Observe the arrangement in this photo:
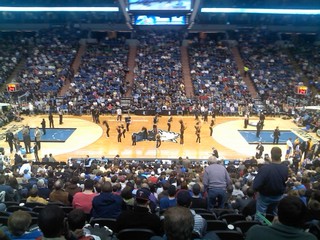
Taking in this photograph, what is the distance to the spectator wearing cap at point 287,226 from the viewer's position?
363 centimetres

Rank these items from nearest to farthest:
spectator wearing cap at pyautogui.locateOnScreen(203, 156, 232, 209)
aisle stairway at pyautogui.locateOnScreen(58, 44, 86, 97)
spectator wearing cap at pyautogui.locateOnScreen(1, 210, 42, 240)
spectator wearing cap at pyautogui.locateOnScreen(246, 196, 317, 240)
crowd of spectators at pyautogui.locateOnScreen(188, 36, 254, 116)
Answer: spectator wearing cap at pyautogui.locateOnScreen(246, 196, 317, 240), spectator wearing cap at pyautogui.locateOnScreen(1, 210, 42, 240), spectator wearing cap at pyautogui.locateOnScreen(203, 156, 232, 209), crowd of spectators at pyautogui.locateOnScreen(188, 36, 254, 116), aisle stairway at pyautogui.locateOnScreen(58, 44, 86, 97)

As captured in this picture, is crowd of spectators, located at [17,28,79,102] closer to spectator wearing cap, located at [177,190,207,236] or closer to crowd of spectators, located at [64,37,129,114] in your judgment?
crowd of spectators, located at [64,37,129,114]

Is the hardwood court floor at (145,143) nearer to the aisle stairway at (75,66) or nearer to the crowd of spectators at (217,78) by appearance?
the crowd of spectators at (217,78)

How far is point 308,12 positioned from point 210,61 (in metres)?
12.2

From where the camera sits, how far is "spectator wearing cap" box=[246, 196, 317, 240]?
11.9ft

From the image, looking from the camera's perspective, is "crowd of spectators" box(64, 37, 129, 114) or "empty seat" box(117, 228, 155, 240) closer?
"empty seat" box(117, 228, 155, 240)

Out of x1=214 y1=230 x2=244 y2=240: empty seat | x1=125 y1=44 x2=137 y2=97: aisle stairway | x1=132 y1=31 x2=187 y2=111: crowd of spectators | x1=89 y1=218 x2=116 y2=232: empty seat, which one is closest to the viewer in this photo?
x1=214 y1=230 x2=244 y2=240: empty seat

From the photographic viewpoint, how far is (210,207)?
357 inches

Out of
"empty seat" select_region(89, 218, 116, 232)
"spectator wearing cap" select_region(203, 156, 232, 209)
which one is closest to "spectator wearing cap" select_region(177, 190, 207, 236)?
"empty seat" select_region(89, 218, 116, 232)

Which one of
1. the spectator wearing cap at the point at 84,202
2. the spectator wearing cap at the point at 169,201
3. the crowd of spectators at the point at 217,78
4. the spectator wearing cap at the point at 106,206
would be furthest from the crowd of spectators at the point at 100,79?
the spectator wearing cap at the point at 106,206

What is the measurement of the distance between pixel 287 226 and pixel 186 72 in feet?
121

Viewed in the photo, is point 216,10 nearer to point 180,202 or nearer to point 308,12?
point 308,12

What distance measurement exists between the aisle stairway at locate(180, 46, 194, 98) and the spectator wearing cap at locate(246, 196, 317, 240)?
31636 mm

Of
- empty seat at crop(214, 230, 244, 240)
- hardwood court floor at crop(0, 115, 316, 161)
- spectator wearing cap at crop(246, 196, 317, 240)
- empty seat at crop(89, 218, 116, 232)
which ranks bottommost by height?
hardwood court floor at crop(0, 115, 316, 161)
